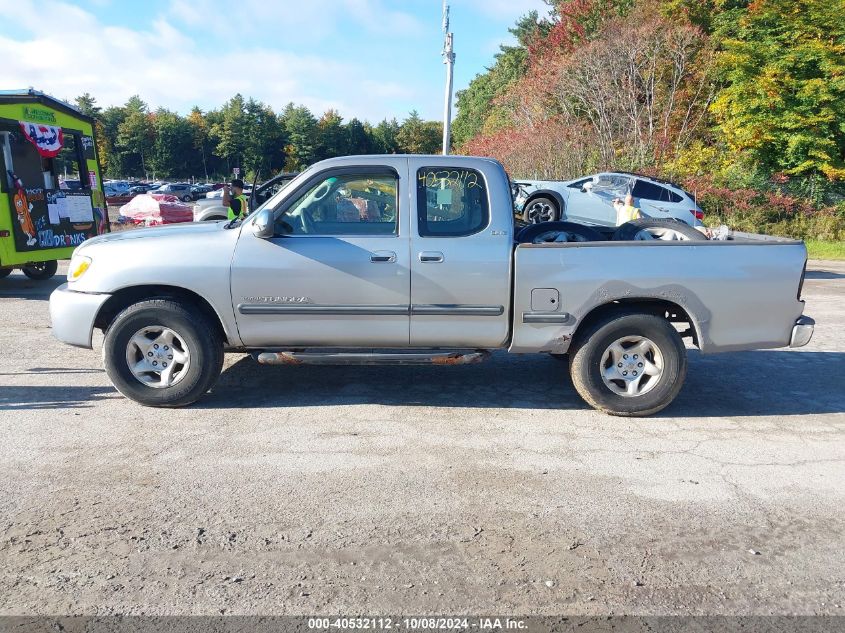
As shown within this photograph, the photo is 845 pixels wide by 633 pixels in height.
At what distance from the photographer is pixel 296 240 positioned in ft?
16.6

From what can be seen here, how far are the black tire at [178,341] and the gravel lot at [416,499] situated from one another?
20 cm

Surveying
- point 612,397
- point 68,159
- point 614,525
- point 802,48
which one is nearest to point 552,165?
point 802,48

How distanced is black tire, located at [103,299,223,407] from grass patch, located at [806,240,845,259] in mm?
17358

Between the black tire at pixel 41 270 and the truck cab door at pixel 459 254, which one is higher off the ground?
the truck cab door at pixel 459 254

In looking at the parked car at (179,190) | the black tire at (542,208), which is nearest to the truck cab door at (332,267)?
the black tire at (542,208)

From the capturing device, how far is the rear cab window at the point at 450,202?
5090mm

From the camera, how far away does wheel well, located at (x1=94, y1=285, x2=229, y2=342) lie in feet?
17.1

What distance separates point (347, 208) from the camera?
5.18 metres

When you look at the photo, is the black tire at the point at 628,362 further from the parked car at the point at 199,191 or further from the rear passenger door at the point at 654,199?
the parked car at the point at 199,191

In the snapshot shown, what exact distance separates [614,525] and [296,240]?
3.00 metres

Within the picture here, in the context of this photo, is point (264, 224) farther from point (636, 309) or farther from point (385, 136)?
point (385, 136)

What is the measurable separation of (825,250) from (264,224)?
64.1ft

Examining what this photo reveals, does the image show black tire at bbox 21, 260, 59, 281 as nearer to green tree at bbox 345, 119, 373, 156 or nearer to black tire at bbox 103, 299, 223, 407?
black tire at bbox 103, 299, 223, 407

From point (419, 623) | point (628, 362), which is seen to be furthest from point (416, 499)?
point (628, 362)
